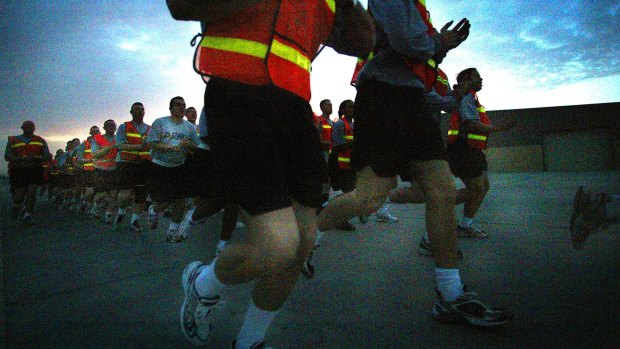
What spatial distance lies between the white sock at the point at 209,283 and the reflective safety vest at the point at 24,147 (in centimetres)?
799

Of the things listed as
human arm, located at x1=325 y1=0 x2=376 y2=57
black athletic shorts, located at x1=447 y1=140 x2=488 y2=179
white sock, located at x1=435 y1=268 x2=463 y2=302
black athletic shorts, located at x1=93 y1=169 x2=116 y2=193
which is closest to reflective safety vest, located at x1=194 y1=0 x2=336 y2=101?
human arm, located at x1=325 y1=0 x2=376 y2=57

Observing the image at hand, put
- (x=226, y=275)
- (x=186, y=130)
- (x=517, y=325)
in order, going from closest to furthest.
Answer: (x=226, y=275) < (x=517, y=325) < (x=186, y=130)

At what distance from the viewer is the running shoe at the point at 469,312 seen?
1769 millimetres

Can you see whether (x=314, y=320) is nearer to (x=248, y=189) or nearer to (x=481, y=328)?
(x=481, y=328)

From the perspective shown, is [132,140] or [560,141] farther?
[560,141]

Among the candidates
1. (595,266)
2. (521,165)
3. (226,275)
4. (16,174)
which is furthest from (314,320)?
(521,165)

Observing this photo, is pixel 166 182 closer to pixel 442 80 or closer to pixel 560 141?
pixel 442 80

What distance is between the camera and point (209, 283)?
5.02 ft

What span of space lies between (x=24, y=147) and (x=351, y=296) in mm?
8318

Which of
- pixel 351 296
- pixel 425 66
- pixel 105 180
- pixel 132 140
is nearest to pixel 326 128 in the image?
pixel 132 140

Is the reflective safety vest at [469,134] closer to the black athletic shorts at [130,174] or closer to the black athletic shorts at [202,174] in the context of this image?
the black athletic shorts at [202,174]

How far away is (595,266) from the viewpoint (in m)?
2.66

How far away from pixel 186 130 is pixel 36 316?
3.94m

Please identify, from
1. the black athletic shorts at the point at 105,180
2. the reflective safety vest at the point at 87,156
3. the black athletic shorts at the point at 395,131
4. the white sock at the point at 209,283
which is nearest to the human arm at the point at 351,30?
the black athletic shorts at the point at 395,131
